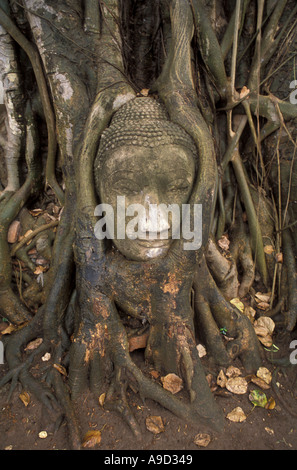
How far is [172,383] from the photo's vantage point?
228 centimetres

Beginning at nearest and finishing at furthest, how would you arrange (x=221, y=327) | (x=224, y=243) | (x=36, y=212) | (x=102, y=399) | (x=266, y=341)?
(x=102, y=399), (x=221, y=327), (x=266, y=341), (x=224, y=243), (x=36, y=212)

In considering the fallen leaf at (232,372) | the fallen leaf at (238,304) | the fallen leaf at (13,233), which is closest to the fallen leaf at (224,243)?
the fallen leaf at (238,304)

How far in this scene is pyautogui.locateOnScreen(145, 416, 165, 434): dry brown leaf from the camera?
200 cm

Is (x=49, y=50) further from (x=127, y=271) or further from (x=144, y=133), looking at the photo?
(x=127, y=271)

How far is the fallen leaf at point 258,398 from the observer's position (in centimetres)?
224

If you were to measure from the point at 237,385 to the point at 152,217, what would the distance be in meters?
1.39

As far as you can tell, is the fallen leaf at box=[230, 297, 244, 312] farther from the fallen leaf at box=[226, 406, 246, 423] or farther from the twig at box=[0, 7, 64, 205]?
the twig at box=[0, 7, 64, 205]

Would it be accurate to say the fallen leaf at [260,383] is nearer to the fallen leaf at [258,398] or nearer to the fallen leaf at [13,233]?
the fallen leaf at [258,398]

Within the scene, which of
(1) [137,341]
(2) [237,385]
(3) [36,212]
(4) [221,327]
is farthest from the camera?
(3) [36,212]

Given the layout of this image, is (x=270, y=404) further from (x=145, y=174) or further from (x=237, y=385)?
(x=145, y=174)

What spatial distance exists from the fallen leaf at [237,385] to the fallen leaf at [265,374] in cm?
16

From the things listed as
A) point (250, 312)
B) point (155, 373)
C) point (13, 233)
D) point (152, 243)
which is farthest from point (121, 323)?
point (13, 233)

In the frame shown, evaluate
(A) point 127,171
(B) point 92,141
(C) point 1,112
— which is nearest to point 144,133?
(A) point 127,171

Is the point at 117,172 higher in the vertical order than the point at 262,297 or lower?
higher
